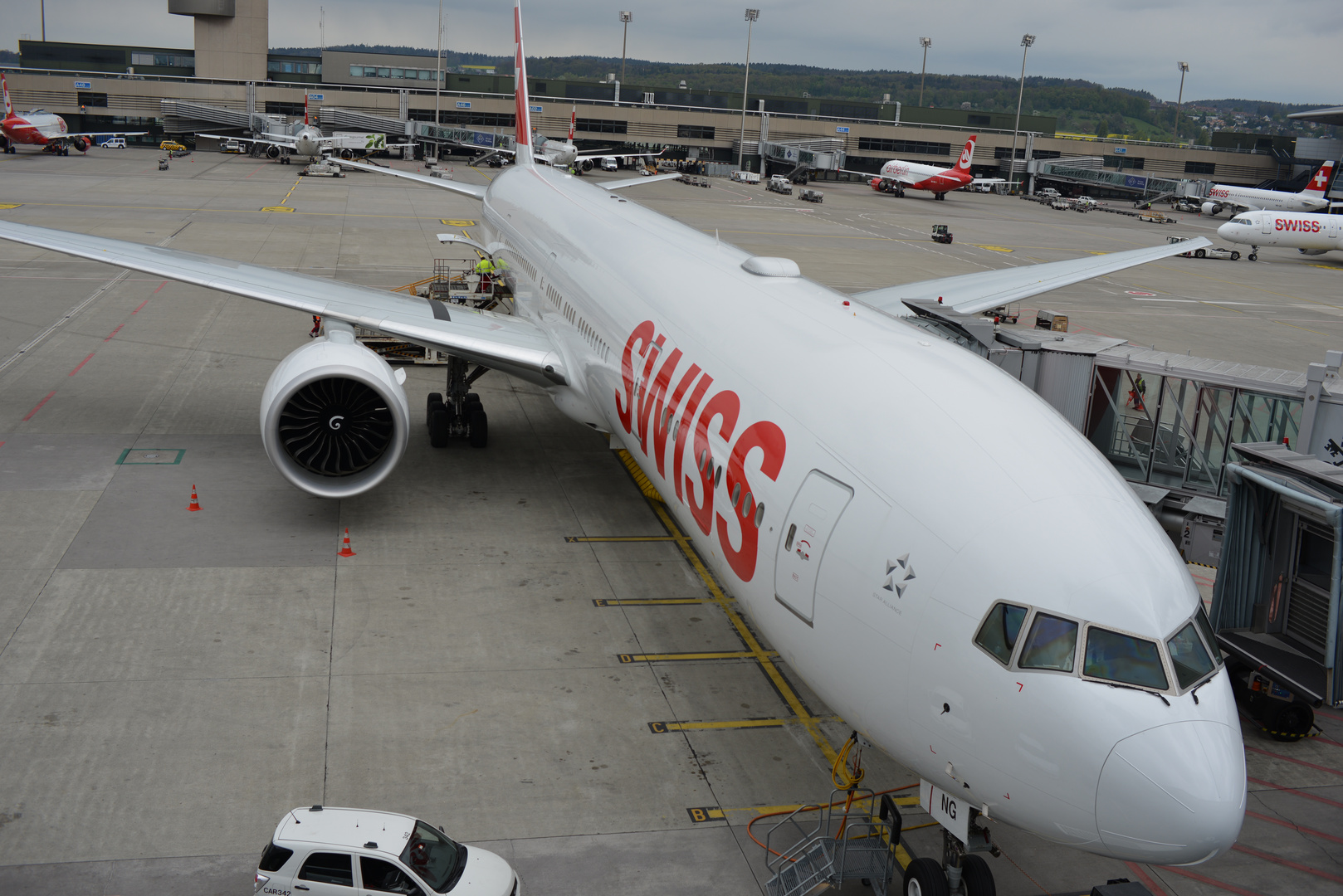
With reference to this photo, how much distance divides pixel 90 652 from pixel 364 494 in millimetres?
6080

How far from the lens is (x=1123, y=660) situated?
6.89 m

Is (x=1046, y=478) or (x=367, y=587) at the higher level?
(x=1046, y=478)

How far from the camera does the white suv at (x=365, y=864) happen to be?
8.50m

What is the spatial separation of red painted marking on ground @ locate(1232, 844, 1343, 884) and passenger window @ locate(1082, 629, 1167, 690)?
488 centimetres

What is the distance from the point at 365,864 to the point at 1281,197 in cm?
9427

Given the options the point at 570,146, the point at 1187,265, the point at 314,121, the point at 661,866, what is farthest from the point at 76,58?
the point at 661,866

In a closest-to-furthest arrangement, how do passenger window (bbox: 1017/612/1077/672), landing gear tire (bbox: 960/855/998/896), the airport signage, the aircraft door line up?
1. passenger window (bbox: 1017/612/1077/672)
2. the airport signage
3. landing gear tire (bbox: 960/855/998/896)
4. the aircraft door

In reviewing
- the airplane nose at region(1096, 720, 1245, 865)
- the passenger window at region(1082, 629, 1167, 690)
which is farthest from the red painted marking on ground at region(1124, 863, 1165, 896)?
the passenger window at region(1082, 629, 1167, 690)

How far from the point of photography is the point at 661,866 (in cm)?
962

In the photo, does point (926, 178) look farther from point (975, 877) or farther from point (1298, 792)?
point (975, 877)

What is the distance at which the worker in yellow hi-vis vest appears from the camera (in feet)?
96.0

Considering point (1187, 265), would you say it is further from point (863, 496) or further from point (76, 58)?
point (76, 58)

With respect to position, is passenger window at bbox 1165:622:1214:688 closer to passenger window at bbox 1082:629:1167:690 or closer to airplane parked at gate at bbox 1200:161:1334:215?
passenger window at bbox 1082:629:1167:690

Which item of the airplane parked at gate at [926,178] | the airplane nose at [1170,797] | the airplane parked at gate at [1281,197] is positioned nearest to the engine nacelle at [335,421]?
the airplane nose at [1170,797]
